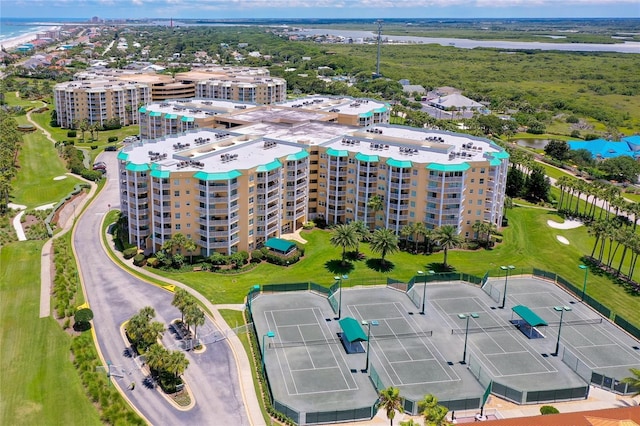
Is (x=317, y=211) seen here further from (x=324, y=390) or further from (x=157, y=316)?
(x=324, y=390)

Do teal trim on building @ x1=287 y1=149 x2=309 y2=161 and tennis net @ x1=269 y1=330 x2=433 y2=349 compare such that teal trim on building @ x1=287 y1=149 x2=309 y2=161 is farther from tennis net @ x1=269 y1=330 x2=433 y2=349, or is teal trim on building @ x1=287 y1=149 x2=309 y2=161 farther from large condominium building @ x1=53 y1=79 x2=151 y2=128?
large condominium building @ x1=53 y1=79 x2=151 y2=128

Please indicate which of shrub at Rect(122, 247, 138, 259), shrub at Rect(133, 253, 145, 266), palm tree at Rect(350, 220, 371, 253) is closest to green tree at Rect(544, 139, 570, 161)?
palm tree at Rect(350, 220, 371, 253)

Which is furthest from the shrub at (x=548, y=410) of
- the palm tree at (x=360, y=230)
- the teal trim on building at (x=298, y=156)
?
the teal trim on building at (x=298, y=156)

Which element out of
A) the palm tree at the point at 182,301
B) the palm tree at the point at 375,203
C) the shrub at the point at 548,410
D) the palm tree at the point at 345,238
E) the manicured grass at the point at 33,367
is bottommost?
the manicured grass at the point at 33,367

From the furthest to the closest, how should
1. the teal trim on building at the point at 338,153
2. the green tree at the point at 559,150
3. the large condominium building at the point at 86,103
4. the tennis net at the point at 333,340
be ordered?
the large condominium building at the point at 86,103 → the green tree at the point at 559,150 → the teal trim on building at the point at 338,153 → the tennis net at the point at 333,340

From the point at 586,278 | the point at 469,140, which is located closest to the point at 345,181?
the point at 469,140

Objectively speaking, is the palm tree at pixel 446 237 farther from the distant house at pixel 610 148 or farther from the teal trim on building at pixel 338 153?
the distant house at pixel 610 148

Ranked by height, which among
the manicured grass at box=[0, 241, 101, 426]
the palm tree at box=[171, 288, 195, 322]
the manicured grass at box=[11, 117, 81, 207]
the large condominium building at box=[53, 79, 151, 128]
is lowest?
the manicured grass at box=[0, 241, 101, 426]
